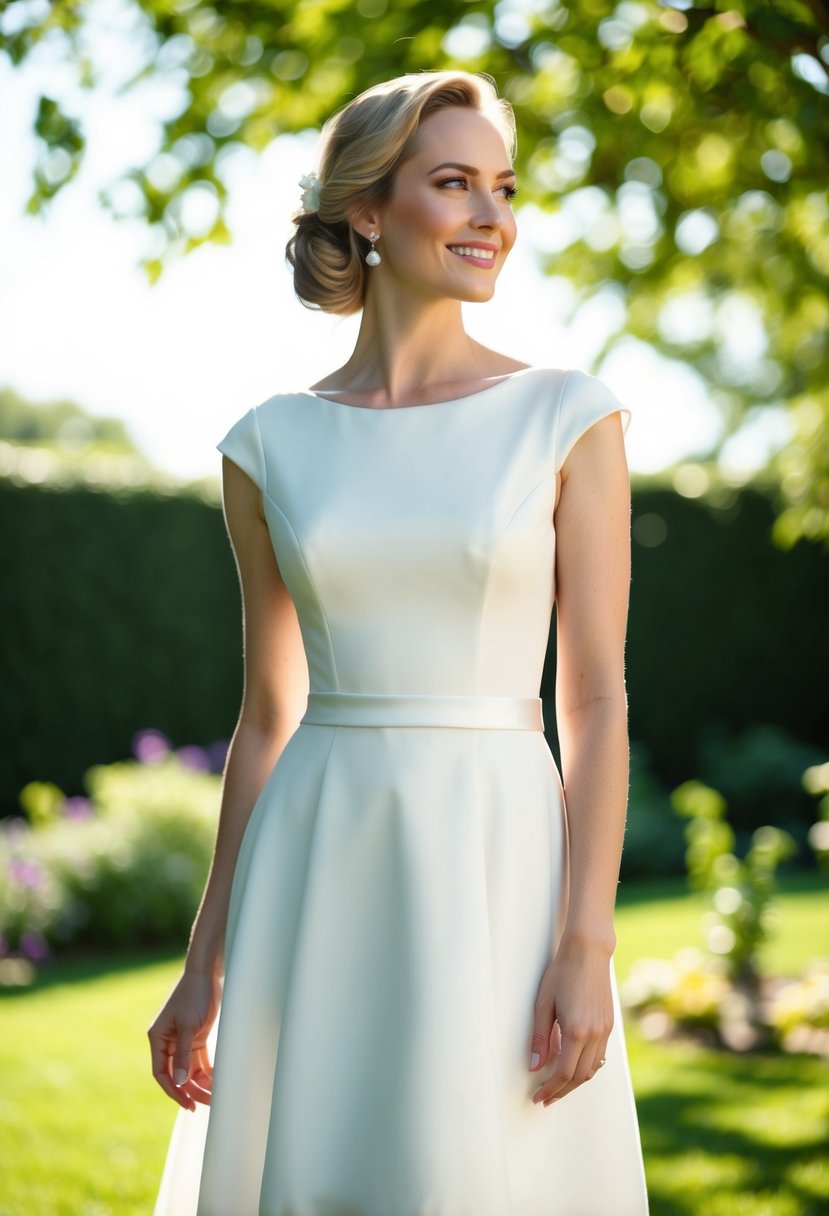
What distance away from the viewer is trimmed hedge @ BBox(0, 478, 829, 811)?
9.92m

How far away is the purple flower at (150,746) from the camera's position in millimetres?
9367

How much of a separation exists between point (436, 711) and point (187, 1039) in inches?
27.4

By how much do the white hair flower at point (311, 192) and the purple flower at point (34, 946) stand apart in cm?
589

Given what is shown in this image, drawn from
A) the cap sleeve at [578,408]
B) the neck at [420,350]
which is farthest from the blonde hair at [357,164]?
the cap sleeve at [578,408]

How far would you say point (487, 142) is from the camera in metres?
2.11

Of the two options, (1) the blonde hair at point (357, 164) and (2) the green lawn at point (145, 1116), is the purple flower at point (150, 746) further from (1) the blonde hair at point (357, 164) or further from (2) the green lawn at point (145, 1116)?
(1) the blonde hair at point (357, 164)

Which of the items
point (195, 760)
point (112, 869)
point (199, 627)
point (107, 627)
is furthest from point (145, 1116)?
point (199, 627)

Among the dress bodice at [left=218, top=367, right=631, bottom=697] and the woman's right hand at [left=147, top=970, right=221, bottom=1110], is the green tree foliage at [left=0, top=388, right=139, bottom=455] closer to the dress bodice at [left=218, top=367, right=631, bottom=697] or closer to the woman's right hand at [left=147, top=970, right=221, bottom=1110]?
the woman's right hand at [left=147, top=970, right=221, bottom=1110]

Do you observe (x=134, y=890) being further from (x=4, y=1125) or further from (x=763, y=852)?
(x=763, y=852)

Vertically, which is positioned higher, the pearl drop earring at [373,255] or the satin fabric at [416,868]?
the pearl drop earring at [373,255]

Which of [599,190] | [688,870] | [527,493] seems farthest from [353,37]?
[688,870]

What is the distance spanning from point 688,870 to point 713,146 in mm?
6143

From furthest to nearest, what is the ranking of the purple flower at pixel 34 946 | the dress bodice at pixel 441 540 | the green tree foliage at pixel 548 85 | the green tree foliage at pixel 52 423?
the green tree foliage at pixel 52 423
the purple flower at pixel 34 946
the green tree foliage at pixel 548 85
the dress bodice at pixel 441 540

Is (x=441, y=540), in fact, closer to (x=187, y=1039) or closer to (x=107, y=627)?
(x=187, y=1039)
